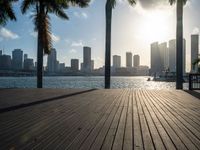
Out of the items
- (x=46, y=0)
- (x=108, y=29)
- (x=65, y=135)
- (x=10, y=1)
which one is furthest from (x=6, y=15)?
(x=65, y=135)

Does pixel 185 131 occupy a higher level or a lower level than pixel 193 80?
lower

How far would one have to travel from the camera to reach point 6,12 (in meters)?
25.9

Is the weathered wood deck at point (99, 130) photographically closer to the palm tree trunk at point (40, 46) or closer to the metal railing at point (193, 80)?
the metal railing at point (193, 80)

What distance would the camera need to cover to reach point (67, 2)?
26359 mm

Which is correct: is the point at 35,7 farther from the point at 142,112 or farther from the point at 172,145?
the point at 172,145

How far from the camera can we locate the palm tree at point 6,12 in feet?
82.1

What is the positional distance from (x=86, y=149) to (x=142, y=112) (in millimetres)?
4319

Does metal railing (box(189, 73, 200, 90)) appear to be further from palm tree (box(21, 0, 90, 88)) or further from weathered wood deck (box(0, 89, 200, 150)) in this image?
weathered wood deck (box(0, 89, 200, 150))

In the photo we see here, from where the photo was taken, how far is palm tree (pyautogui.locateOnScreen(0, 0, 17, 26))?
25031 millimetres

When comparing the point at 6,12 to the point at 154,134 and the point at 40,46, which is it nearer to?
the point at 40,46

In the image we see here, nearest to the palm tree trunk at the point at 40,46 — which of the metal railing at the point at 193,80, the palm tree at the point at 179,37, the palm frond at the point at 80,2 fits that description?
the palm frond at the point at 80,2

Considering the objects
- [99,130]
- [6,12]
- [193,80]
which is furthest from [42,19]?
[99,130]

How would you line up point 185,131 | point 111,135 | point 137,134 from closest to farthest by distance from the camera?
point 111,135, point 137,134, point 185,131

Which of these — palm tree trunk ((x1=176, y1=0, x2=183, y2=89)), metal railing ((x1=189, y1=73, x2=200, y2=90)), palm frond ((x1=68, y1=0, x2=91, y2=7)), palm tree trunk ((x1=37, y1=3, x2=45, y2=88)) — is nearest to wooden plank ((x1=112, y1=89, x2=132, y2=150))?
metal railing ((x1=189, y1=73, x2=200, y2=90))
